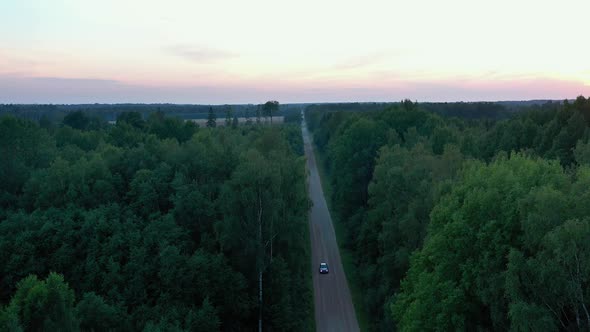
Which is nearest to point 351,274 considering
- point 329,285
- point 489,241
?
point 329,285

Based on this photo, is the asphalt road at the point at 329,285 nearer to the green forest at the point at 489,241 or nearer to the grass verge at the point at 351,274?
the grass verge at the point at 351,274

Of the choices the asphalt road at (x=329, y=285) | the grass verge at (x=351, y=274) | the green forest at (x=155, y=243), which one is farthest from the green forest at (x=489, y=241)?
the green forest at (x=155, y=243)

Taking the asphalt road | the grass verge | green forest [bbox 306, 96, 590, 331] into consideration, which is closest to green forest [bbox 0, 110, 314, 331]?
the asphalt road

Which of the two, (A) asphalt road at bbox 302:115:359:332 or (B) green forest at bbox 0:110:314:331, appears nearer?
(B) green forest at bbox 0:110:314:331

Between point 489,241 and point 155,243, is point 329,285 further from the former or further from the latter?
point 489,241

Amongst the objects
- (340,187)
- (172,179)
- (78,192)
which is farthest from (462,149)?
(78,192)

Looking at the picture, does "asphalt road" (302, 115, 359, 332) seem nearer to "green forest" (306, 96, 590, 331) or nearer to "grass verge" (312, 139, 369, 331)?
"grass verge" (312, 139, 369, 331)

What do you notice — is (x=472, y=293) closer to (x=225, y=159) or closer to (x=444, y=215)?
(x=444, y=215)

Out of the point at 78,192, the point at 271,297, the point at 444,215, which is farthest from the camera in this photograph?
the point at 78,192
